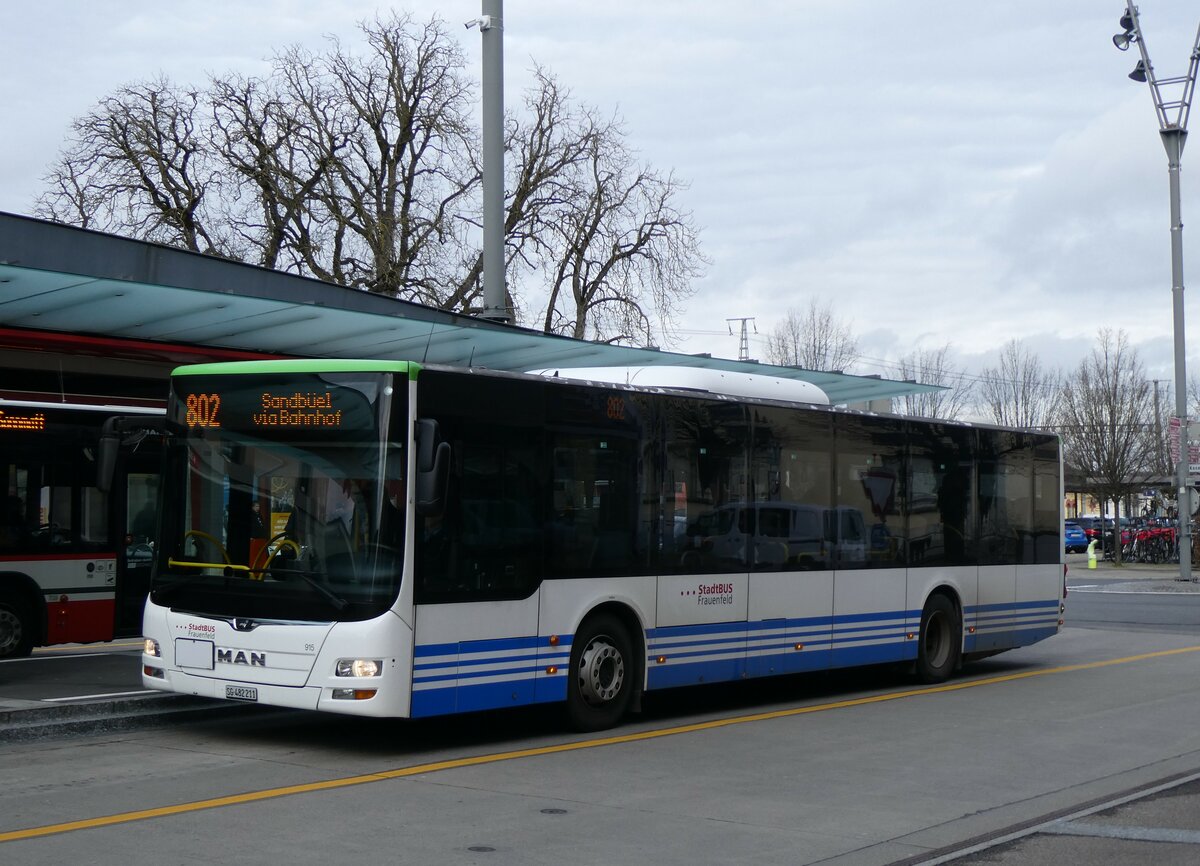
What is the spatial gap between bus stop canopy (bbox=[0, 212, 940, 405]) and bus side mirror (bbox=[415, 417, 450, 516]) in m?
4.25

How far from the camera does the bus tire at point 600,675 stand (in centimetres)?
1164

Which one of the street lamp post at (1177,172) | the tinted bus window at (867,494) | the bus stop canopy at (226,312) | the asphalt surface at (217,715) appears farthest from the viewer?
the street lamp post at (1177,172)

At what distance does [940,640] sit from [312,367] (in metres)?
8.75

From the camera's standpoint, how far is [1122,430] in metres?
52.3

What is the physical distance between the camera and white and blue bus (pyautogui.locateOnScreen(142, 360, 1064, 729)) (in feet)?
33.3

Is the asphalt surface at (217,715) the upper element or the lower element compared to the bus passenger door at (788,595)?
lower

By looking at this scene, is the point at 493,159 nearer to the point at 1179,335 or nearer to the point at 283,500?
the point at 283,500

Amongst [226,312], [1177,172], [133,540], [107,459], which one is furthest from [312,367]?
[1177,172]

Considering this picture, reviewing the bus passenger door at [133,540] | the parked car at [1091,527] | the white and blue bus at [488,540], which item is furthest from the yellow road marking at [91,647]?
the parked car at [1091,527]

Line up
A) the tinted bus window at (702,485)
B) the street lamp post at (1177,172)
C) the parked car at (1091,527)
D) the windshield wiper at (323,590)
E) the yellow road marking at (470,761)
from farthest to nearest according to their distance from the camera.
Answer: the parked car at (1091,527) → the street lamp post at (1177,172) → the tinted bus window at (702,485) → the windshield wiper at (323,590) → the yellow road marking at (470,761)

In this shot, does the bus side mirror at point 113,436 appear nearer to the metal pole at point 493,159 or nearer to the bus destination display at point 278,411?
the bus destination display at point 278,411

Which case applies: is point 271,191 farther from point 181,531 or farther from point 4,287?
point 181,531

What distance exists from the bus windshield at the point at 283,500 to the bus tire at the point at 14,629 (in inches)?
183

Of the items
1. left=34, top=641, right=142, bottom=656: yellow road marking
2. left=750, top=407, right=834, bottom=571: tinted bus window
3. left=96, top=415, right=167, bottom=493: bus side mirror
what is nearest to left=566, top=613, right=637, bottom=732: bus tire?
left=750, top=407, right=834, bottom=571: tinted bus window
